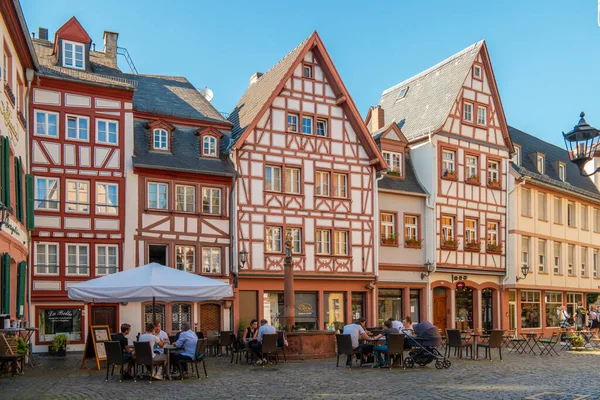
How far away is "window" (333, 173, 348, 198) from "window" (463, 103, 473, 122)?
7301 millimetres

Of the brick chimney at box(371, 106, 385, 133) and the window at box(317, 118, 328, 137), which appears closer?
the window at box(317, 118, 328, 137)

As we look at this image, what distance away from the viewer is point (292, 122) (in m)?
31.4

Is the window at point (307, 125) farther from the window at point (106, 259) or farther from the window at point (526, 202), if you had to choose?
the window at point (526, 202)

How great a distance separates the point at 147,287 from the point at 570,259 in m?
30.9

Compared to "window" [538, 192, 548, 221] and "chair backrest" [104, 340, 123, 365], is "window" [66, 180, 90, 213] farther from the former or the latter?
"window" [538, 192, 548, 221]

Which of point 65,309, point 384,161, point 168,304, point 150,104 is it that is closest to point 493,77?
point 384,161

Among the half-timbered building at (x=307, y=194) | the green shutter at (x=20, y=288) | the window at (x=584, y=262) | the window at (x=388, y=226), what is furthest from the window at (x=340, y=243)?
the window at (x=584, y=262)

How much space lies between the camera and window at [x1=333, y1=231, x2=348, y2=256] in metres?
31.7

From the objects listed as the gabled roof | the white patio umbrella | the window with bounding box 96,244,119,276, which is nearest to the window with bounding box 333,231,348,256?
the gabled roof

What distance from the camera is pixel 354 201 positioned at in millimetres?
32438

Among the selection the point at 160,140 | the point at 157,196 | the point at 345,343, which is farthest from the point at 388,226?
the point at 345,343

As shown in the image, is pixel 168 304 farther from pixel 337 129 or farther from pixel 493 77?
pixel 493 77

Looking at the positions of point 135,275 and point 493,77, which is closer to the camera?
point 135,275

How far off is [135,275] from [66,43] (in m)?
13.4
